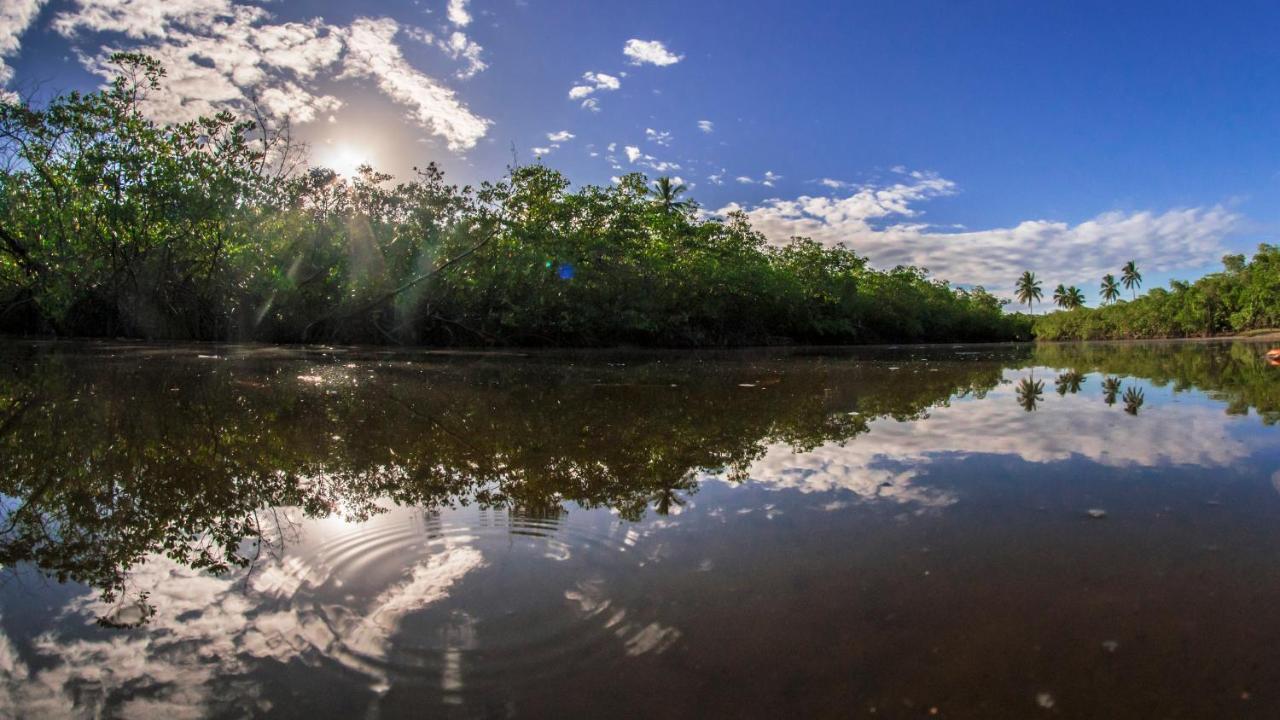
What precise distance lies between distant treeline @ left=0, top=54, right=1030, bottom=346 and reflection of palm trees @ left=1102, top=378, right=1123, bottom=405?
1519 cm

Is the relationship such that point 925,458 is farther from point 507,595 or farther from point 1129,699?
point 507,595

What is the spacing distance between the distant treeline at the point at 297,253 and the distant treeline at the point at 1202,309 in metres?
53.8

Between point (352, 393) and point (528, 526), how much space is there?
15.6 ft

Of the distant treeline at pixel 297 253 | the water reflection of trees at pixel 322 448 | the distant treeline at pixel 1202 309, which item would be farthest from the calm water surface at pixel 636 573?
the distant treeline at pixel 1202 309

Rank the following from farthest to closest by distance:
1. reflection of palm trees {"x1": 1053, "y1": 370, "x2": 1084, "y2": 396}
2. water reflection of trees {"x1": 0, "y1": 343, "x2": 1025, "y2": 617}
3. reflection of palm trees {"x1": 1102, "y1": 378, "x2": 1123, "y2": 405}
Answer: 1. reflection of palm trees {"x1": 1053, "y1": 370, "x2": 1084, "y2": 396}
2. reflection of palm trees {"x1": 1102, "y1": 378, "x2": 1123, "y2": 405}
3. water reflection of trees {"x1": 0, "y1": 343, "x2": 1025, "y2": 617}

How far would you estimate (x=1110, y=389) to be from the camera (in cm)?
713

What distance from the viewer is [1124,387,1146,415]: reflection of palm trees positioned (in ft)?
17.1

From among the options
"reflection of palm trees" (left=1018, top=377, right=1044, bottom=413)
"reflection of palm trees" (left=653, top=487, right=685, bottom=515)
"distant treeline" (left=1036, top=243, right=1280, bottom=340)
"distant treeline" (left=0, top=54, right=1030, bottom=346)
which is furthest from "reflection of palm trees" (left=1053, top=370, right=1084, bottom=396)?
"distant treeline" (left=1036, top=243, right=1280, bottom=340)

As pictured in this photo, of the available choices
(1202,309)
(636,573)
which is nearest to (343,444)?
(636,573)

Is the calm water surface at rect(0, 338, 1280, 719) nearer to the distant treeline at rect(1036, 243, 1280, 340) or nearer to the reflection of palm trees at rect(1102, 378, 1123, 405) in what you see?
the reflection of palm trees at rect(1102, 378, 1123, 405)

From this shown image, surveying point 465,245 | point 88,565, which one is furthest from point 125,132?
point 88,565

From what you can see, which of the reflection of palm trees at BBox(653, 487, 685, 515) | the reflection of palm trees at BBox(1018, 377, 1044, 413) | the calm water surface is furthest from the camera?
the reflection of palm trees at BBox(1018, 377, 1044, 413)

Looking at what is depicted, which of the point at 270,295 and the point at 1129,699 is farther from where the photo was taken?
the point at 270,295

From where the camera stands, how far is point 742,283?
97.8 feet
